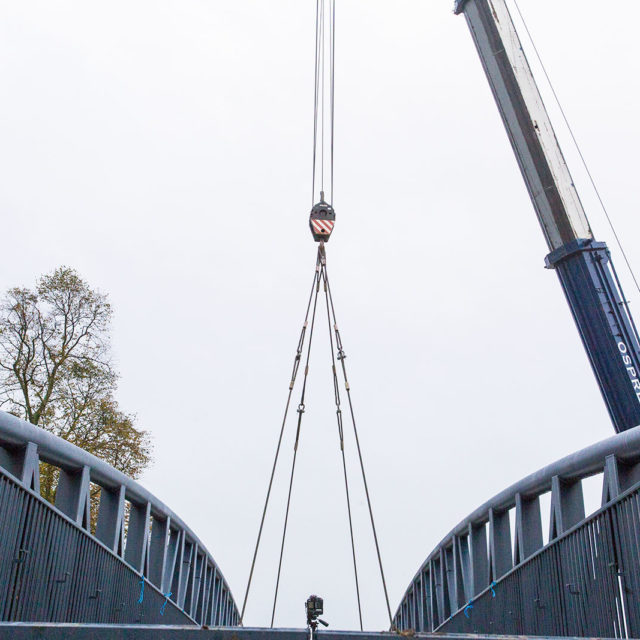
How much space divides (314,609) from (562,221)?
10.7 m

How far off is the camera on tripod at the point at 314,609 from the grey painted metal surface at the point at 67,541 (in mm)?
4943

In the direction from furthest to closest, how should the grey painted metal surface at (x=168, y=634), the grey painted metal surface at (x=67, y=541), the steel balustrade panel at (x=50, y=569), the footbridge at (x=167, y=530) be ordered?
1. the grey painted metal surface at (x=67, y=541)
2. the steel balustrade panel at (x=50, y=569)
3. the footbridge at (x=167, y=530)
4. the grey painted metal surface at (x=168, y=634)

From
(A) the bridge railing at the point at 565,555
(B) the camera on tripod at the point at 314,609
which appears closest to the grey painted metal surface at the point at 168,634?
(B) the camera on tripod at the point at 314,609

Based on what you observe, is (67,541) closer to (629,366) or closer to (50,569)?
(50,569)

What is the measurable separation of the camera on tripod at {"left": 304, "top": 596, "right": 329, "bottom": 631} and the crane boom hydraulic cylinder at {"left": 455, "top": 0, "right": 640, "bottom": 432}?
9.02m

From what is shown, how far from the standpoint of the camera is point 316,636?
13.0 feet

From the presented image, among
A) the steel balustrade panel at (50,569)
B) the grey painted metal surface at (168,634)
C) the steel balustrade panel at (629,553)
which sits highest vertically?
the steel balustrade panel at (50,569)

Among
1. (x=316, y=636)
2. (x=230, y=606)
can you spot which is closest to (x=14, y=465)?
(x=316, y=636)

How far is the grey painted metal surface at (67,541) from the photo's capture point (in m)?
8.88

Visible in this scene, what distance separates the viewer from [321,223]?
13109 millimetres

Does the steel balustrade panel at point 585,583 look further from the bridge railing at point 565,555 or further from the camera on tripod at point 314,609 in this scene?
the camera on tripod at point 314,609

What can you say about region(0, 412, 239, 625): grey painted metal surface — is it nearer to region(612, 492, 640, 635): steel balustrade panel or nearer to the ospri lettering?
region(612, 492, 640, 635): steel balustrade panel

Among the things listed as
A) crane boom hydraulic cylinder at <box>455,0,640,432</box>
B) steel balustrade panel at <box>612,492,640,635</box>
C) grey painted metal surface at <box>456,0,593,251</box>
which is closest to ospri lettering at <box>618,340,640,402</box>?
crane boom hydraulic cylinder at <box>455,0,640,432</box>

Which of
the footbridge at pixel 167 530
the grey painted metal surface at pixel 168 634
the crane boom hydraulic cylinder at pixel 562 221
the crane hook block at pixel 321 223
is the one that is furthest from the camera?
the crane hook block at pixel 321 223
